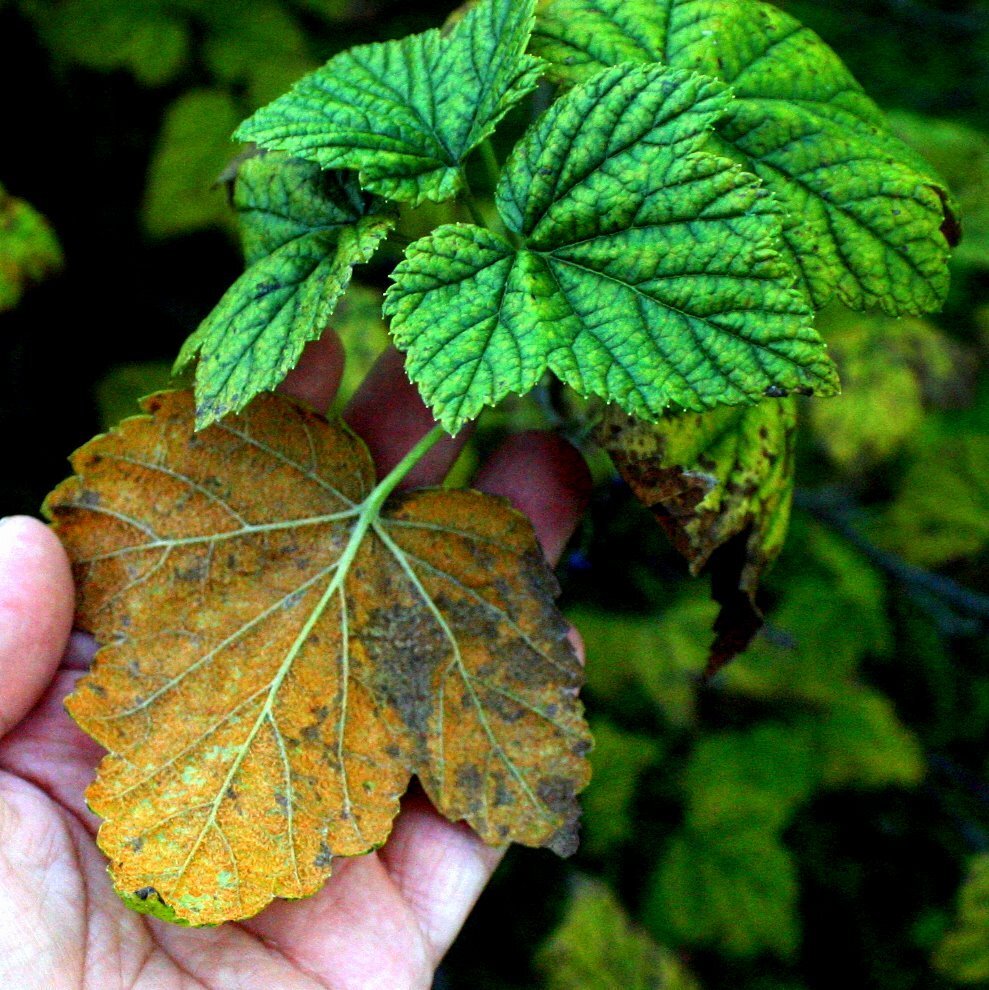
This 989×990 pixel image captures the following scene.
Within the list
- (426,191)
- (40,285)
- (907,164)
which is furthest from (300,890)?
(40,285)

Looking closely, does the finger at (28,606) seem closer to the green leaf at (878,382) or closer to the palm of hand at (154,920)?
the palm of hand at (154,920)

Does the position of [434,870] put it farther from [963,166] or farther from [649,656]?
[963,166]

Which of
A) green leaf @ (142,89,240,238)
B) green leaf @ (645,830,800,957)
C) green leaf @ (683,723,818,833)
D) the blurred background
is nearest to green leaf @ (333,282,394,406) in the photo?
the blurred background

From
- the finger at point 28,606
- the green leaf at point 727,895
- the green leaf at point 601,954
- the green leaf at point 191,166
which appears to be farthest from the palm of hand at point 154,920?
the green leaf at point 727,895

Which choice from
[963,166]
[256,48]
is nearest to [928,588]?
[963,166]

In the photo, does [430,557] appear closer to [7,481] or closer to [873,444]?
[7,481]

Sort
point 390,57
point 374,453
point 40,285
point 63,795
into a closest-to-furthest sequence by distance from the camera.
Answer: point 390,57, point 63,795, point 374,453, point 40,285

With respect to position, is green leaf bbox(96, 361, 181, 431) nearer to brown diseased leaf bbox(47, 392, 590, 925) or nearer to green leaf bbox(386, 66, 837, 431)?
brown diseased leaf bbox(47, 392, 590, 925)
